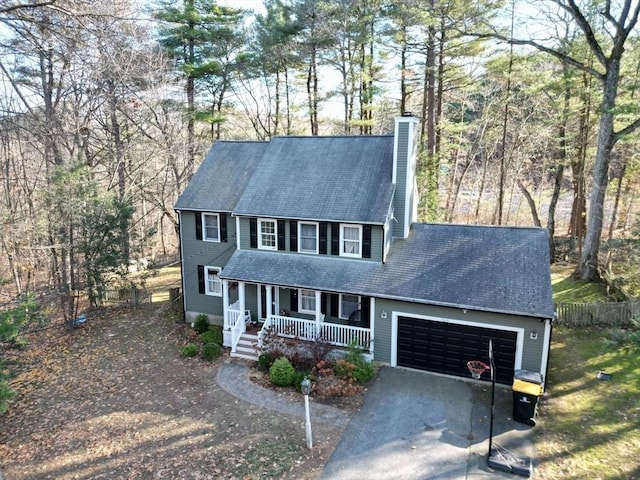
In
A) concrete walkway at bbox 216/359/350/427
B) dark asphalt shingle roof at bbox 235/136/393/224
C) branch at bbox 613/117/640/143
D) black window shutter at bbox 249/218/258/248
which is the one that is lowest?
concrete walkway at bbox 216/359/350/427

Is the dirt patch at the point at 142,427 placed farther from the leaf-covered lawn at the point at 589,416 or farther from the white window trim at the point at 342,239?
the white window trim at the point at 342,239

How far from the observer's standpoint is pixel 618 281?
16953 millimetres

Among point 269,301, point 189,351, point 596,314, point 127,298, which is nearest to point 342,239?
point 269,301

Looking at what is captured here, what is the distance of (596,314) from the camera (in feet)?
50.1

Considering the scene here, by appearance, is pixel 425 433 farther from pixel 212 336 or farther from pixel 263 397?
pixel 212 336

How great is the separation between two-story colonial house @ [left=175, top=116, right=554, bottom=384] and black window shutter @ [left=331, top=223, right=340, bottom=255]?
0.04m

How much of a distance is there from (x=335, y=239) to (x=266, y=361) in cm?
472

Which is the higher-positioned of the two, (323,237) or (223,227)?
(223,227)

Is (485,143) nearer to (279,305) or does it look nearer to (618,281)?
(618,281)

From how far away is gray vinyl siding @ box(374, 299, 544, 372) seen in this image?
11.2 m

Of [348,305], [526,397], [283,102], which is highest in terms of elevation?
[283,102]

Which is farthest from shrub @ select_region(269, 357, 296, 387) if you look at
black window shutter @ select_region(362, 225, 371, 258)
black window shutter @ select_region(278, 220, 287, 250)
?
black window shutter @ select_region(362, 225, 371, 258)

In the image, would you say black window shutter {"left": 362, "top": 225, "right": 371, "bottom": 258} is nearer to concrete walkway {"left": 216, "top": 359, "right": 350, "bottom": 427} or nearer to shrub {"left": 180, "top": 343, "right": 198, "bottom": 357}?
concrete walkway {"left": 216, "top": 359, "right": 350, "bottom": 427}

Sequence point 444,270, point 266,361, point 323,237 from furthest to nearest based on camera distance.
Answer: point 323,237 < point 266,361 < point 444,270
